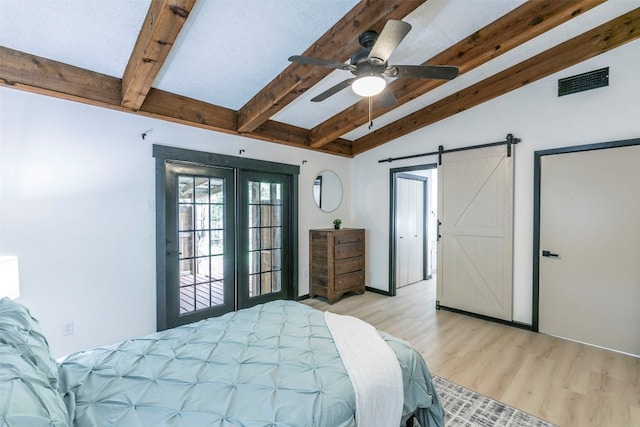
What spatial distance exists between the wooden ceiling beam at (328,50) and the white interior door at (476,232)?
7.89 feet

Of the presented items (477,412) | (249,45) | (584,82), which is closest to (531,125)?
(584,82)

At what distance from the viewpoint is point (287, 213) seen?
14.6 ft

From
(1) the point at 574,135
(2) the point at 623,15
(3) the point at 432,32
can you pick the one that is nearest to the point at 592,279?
(1) the point at 574,135

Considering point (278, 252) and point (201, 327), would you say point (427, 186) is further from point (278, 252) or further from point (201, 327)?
point (201, 327)

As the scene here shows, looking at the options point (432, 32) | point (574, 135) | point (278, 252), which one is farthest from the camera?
point (278, 252)

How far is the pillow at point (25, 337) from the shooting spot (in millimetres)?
1156

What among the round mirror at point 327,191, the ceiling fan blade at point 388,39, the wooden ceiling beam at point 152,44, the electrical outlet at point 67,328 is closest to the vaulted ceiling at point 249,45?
the wooden ceiling beam at point 152,44

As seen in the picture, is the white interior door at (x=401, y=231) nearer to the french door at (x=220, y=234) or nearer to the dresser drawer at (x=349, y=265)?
the dresser drawer at (x=349, y=265)

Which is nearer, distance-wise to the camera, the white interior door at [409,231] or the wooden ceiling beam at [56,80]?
the wooden ceiling beam at [56,80]

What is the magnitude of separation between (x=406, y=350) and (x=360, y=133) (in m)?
3.86

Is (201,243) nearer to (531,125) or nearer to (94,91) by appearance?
(94,91)

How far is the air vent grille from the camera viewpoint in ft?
9.89

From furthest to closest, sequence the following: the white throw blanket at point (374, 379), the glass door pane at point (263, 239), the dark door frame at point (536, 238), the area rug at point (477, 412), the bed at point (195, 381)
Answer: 1. the glass door pane at point (263, 239)
2. the dark door frame at point (536, 238)
3. the area rug at point (477, 412)
4. the white throw blanket at point (374, 379)
5. the bed at point (195, 381)

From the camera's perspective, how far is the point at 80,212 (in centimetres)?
269
